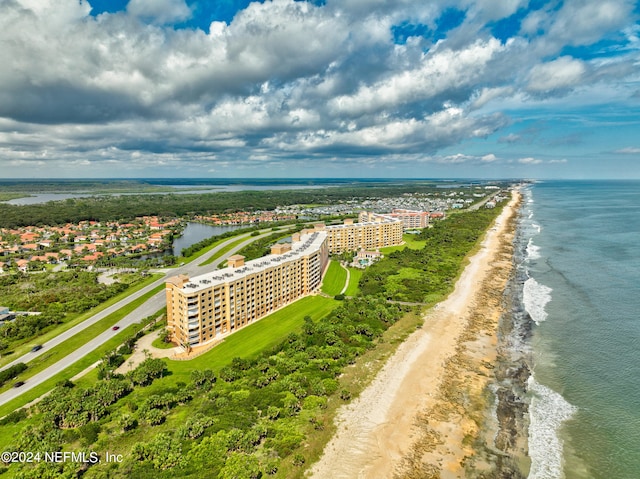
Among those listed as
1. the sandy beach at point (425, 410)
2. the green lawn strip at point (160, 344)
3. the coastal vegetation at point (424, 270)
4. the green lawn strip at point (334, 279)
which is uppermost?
the coastal vegetation at point (424, 270)

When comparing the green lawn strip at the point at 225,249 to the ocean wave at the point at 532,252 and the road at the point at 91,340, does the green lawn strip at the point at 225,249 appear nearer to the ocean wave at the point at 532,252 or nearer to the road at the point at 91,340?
the road at the point at 91,340

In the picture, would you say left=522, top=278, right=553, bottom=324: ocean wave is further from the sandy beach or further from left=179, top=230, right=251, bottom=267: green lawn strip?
left=179, top=230, right=251, bottom=267: green lawn strip

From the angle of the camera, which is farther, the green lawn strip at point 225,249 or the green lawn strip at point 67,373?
the green lawn strip at point 225,249

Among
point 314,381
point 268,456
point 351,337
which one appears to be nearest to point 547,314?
point 351,337

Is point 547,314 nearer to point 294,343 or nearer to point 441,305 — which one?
point 441,305

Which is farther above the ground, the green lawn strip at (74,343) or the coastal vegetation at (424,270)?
the coastal vegetation at (424,270)

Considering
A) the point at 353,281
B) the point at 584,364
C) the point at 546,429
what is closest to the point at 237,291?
the point at 353,281

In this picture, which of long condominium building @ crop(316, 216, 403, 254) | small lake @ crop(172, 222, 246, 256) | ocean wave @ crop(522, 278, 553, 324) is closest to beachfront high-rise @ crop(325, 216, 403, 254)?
long condominium building @ crop(316, 216, 403, 254)

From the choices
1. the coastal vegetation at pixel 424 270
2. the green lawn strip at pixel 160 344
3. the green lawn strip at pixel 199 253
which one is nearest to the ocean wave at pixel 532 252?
the coastal vegetation at pixel 424 270
